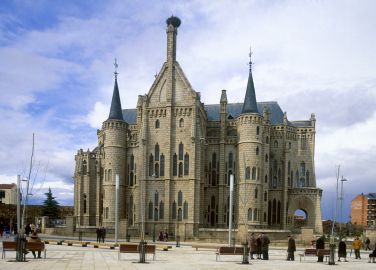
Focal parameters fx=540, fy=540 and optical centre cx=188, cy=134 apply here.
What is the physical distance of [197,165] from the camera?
59688mm

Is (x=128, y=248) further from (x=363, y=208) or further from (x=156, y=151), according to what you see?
(x=363, y=208)

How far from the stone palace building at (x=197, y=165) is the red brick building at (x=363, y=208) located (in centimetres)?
8088

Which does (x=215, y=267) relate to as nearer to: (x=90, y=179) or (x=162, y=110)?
(x=162, y=110)

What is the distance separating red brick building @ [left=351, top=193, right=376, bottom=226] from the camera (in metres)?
141

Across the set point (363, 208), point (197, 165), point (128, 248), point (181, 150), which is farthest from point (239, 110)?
point (363, 208)

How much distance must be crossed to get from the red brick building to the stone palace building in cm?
8088

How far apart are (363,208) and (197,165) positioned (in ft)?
309

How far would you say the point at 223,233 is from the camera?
54969 millimetres

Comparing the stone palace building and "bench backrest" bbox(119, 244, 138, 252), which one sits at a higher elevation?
the stone palace building

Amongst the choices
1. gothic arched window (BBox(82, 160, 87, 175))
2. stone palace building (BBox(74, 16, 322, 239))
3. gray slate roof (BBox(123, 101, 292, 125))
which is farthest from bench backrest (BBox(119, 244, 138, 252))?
gothic arched window (BBox(82, 160, 87, 175))

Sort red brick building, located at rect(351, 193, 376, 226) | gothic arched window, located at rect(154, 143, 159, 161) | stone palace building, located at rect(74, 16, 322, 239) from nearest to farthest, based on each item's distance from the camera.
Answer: stone palace building, located at rect(74, 16, 322, 239), gothic arched window, located at rect(154, 143, 159, 161), red brick building, located at rect(351, 193, 376, 226)

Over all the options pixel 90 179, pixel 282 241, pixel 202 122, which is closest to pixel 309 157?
pixel 202 122

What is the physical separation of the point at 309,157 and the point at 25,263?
163 ft

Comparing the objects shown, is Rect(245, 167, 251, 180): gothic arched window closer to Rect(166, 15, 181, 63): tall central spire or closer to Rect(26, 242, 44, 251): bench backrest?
Rect(166, 15, 181, 63): tall central spire
